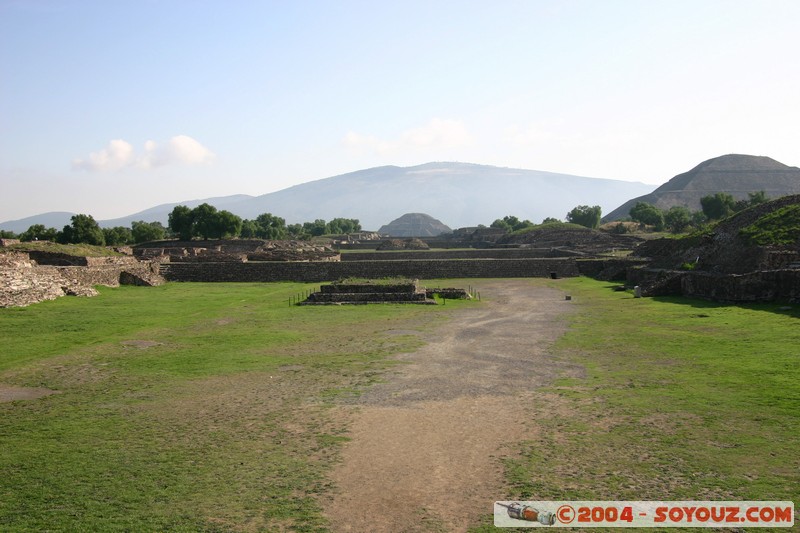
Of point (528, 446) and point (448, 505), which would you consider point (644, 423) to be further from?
point (448, 505)

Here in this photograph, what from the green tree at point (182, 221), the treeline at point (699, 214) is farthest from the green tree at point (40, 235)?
the treeline at point (699, 214)

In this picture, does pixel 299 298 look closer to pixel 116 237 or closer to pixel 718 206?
pixel 116 237

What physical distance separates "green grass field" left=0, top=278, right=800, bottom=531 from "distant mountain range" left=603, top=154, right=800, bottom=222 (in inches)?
5078

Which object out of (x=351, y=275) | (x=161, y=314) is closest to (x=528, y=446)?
(x=161, y=314)

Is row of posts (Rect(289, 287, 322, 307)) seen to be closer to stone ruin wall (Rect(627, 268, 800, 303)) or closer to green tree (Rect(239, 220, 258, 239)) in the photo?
stone ruin wall (Rect(627, 268, 800, 303))

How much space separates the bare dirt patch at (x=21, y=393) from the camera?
13633 millimetres

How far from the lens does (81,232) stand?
6912 centimetres

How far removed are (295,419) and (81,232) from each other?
68.1 m

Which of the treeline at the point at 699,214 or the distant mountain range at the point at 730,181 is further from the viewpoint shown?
the distant mountain range at the point at 730,181

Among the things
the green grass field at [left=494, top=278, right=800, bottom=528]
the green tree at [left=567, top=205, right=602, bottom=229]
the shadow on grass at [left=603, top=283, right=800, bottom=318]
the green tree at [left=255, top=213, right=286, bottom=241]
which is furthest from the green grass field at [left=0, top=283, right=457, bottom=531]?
the green tree at [left=567, top=205, right=602, bottom=229]

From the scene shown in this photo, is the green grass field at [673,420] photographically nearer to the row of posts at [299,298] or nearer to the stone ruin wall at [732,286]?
the stone ruin wall at [732,286]

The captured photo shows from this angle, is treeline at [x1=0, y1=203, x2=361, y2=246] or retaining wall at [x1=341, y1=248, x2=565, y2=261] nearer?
retaining wall at [x1=341, y1=248, x2=565, y2=261]

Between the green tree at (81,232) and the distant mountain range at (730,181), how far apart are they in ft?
375

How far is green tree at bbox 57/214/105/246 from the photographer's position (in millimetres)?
68938
